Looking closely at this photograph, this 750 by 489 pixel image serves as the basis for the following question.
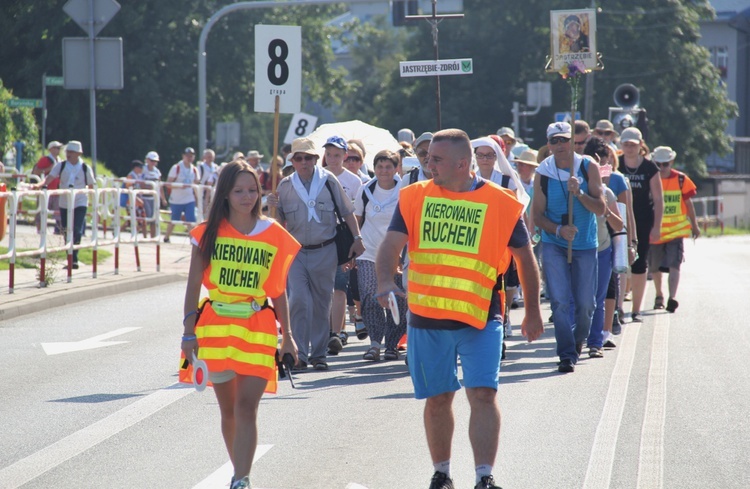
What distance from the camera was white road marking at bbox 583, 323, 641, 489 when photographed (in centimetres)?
638

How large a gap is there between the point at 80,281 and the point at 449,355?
38.7 feet

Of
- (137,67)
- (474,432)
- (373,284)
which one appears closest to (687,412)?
(474,432)

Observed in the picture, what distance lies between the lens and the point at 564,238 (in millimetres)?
9953

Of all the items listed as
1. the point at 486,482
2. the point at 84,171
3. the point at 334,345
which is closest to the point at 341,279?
the point at 334,345

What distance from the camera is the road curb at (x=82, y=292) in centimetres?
1397

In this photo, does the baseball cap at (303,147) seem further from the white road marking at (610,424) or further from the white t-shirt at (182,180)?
the white t-shirt at (182,180)

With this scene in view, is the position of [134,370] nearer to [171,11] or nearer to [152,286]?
[152,286]

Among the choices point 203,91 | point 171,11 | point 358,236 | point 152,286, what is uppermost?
point 171,11

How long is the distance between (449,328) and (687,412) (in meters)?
2.96

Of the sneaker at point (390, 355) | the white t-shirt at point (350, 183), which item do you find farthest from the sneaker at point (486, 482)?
the white t-shirt at point (350, 183)

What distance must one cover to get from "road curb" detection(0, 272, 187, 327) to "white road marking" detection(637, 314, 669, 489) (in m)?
6.70

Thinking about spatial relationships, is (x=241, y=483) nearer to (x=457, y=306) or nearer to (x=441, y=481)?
(x=441, y=481)

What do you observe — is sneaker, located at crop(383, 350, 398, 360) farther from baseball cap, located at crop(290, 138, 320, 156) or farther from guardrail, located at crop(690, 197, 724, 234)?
guardrail, located at crop(690, 197, 724, 234)

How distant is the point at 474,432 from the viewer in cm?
570
